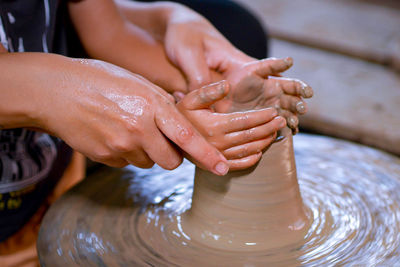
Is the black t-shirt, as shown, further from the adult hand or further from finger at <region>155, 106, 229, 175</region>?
finger at <region>155, 106, 229, 175</region>

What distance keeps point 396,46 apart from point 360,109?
780 mm

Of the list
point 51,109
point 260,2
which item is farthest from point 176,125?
point 260,2

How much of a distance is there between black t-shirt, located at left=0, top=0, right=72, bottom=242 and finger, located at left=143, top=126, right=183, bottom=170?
0.45 m

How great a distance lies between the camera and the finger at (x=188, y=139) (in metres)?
0.92

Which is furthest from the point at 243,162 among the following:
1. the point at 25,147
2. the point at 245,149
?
the point at 25,147

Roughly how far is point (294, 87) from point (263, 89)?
0.08 metres

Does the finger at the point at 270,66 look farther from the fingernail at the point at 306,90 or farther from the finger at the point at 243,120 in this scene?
the finger at the point at 243,120

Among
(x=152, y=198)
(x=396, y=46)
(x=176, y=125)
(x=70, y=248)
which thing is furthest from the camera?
(x=396, y=46)

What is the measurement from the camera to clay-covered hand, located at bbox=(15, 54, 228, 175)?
3.04 ft

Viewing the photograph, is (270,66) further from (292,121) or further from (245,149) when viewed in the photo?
(245,149)

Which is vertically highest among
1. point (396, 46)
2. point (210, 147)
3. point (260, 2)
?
point (210, 147)

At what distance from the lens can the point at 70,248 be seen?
1.04 meters

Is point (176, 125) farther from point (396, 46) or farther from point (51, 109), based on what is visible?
point (396, 46)

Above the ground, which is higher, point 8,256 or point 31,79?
point 31,79
